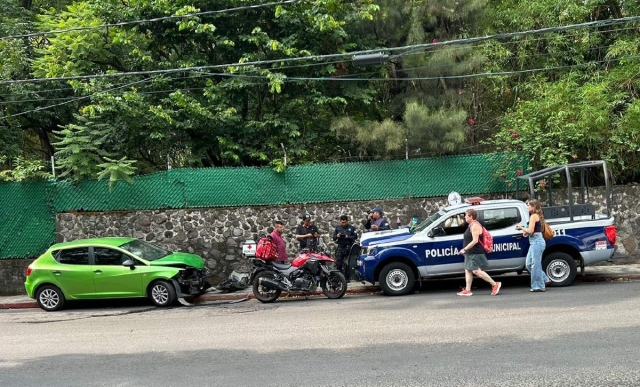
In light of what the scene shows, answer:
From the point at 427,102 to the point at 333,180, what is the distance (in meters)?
3.58

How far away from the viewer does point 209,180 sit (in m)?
16.2

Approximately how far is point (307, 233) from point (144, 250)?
3.86 metres

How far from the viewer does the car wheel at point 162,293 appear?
1287 centimetres

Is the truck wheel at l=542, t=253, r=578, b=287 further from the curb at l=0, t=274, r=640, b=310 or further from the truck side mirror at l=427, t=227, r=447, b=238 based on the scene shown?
the truck side mirror at l=427, t=227, r=447, b=238

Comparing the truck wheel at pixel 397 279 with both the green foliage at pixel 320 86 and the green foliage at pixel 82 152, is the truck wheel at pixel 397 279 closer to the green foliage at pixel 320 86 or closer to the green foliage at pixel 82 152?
the green foliage at pixel 320 86

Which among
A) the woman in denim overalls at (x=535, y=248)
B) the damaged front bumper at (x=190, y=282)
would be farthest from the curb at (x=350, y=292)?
the woman in denim overalls at (x=535, y=248)

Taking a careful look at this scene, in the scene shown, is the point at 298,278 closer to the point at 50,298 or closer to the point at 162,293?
the point at 162,293

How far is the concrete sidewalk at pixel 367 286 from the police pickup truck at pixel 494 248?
3.67ft

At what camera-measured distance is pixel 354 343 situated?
8305mm

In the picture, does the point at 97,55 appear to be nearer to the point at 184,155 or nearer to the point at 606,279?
the point at 184,155

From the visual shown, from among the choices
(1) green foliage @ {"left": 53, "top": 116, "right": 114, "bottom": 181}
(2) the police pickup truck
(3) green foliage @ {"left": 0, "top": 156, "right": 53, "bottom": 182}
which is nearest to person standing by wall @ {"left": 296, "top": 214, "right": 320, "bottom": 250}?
(2) the police pickup truck

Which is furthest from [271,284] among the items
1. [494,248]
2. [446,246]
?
[494,248]

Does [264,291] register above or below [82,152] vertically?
below

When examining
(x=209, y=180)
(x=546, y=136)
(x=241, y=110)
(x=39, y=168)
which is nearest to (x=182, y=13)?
(x=241, y=110)
